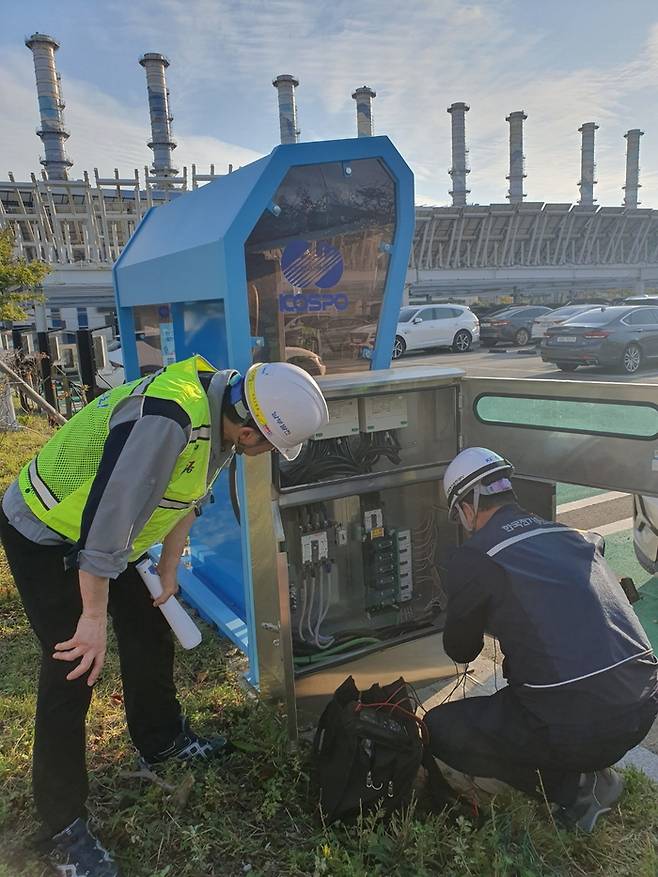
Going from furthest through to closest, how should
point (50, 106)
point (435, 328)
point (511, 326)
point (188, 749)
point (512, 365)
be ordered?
point (50, 106), point (511, 326), point (435, 328), point (512, 365), point (188, 749)

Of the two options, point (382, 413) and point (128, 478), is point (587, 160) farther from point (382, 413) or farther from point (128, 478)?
point (128, 478)

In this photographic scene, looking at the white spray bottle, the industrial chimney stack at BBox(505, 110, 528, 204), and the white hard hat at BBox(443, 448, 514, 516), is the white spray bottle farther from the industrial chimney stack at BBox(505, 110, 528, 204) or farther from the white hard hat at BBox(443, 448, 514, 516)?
the industrial chimney stack at BBox(505, 110, 528, 204)

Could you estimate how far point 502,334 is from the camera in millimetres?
20938

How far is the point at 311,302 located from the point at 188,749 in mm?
2346

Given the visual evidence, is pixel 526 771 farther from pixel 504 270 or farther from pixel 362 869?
pixel 504 270

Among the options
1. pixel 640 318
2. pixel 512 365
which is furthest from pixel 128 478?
pixel 512 365

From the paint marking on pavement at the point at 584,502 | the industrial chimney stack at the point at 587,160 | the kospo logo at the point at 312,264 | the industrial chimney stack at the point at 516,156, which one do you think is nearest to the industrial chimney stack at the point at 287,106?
the industrial chimney stack at the point at 516,156

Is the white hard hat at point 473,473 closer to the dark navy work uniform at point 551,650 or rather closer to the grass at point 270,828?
the dark navy work uniform at point 551,650

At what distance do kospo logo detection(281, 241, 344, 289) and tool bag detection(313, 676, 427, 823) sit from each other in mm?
2194

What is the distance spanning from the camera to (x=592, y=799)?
7.86 feet

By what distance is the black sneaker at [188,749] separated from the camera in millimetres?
2736

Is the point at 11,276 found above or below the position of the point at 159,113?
below

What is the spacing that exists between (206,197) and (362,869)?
332 cm

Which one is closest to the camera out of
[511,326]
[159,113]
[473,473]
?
[473,473]
